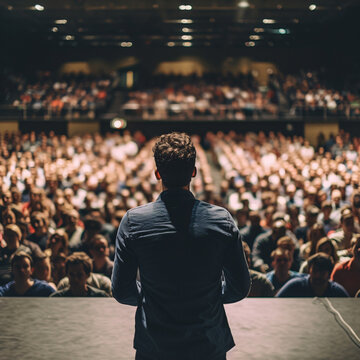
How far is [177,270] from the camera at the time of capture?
1.50 m

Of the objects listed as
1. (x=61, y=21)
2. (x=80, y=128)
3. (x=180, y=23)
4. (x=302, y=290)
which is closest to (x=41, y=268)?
(x=302, y=290)

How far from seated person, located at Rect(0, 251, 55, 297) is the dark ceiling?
55.0 ft

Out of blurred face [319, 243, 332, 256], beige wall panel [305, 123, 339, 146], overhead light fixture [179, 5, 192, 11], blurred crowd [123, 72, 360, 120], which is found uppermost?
overhead light fixture [179, 5, 192, 11]

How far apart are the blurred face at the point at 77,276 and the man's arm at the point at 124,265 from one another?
2182mm

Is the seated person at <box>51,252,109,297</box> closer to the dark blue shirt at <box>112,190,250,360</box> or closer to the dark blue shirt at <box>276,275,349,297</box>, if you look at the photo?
the dark blue shirt at <box>276,275,349,297</box>

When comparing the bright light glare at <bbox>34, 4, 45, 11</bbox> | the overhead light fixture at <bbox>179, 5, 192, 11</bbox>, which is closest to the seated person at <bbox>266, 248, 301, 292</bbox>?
the overhead light fixture at <bbox>179, 5, 192, 11</bbox>

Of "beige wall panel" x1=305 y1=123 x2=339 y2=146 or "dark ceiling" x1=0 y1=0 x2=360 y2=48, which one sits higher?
"dark ceiling" x1=0 y1=0 x2=360 y2=48

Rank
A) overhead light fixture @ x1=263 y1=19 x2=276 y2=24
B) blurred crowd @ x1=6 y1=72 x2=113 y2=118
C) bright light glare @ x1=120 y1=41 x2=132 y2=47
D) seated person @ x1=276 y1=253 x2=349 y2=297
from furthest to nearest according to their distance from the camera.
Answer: bright light glare @ x1=120 y1=41 x2=132 y2=47 < overhead light fixture @ x1=263 y1=19 x2=276 y2=24 < blurred crowd @ x1=6 y1=72 x2=113 y2=118 < seated person @ x1=276 y1=253 x2=349 y2=297

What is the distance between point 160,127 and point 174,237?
66.7ft

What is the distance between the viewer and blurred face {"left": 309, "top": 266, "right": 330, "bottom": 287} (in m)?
3.61

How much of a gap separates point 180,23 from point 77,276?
69.1 feet

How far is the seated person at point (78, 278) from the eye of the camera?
143 inches

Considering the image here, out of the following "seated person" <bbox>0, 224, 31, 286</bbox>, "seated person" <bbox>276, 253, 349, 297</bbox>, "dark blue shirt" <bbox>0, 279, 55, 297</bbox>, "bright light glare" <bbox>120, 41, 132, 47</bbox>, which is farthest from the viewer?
"bright light glare" <bbox>120, 41, 132, 47</bbox>

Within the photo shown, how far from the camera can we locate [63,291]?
145 inches
